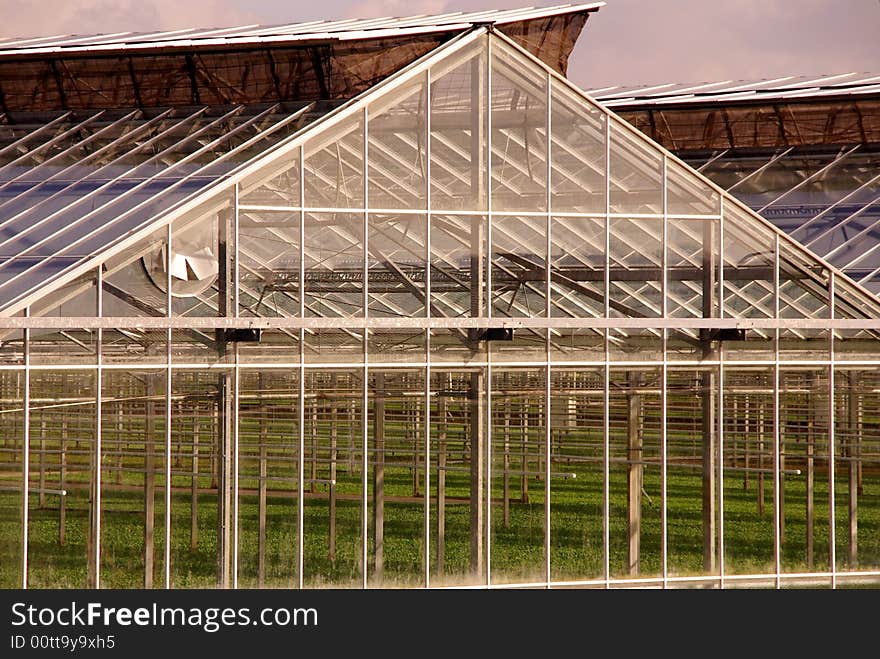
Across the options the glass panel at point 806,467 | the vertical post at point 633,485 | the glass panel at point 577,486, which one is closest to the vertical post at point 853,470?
the glass panel at point 806,467

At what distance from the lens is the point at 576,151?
21344 millimetres

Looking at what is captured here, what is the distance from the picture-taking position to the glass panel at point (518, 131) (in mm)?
20984

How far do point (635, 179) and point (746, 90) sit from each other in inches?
492

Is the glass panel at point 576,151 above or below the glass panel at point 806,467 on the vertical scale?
above

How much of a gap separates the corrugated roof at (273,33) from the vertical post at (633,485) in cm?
701

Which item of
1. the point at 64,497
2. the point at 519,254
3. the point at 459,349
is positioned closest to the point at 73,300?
the point at 459,349

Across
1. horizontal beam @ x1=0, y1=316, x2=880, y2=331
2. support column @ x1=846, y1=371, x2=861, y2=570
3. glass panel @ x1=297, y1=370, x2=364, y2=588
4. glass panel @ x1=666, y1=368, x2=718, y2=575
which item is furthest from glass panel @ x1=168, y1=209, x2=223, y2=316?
support column @ x1=846, y1=371, x2=861, y2=570

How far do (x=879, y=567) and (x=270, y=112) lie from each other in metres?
13.8

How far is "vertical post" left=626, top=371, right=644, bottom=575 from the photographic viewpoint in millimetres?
21750

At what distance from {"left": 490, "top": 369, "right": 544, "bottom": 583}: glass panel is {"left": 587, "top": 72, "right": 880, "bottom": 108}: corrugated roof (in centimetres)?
795

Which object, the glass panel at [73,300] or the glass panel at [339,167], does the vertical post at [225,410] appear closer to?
the glass panel at [339,167]

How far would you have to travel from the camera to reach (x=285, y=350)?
19.8 metres

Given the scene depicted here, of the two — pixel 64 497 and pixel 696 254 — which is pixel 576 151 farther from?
pixel 64 497

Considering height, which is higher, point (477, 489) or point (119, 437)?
point (119, 437)
